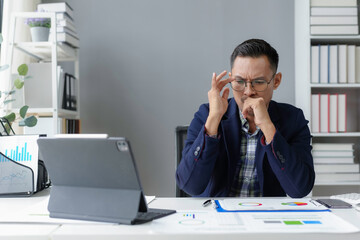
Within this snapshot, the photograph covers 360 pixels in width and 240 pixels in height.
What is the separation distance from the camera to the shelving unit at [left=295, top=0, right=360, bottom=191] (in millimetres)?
2646

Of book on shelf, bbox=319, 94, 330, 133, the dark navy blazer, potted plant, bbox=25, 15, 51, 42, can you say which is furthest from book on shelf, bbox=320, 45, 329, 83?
potted plant, bbox=25, 15, 51, 42

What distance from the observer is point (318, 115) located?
265 centimetres

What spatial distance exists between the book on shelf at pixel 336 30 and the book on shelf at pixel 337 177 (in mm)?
903

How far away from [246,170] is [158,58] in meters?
1.63

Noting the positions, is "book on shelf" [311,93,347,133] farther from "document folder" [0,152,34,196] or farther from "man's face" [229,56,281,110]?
"document folder" [0,152,34,196]

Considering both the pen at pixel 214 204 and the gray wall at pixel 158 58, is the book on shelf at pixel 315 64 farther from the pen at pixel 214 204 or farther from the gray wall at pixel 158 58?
the pen at pixel 214 204

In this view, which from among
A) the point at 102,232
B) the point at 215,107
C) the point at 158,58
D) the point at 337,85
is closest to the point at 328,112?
the point at 337,85

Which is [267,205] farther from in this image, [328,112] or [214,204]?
[328,112]

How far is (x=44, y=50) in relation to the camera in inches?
106

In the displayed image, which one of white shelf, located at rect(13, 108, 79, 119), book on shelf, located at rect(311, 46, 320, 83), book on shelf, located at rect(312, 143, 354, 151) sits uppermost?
book on shelf, located at rect(311, 46, 320, 83)

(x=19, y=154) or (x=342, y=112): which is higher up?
(x=342, y=112)

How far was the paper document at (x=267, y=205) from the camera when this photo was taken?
43.5 inches

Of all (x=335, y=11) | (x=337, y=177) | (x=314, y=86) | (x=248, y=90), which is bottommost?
(x=337, y=177)

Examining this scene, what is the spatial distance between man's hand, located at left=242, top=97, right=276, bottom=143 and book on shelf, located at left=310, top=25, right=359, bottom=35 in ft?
4.49
